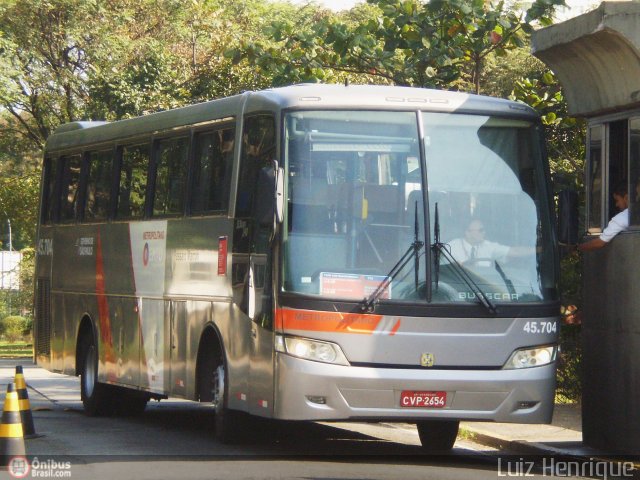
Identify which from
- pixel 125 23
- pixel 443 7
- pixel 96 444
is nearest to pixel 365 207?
pixel 96 444

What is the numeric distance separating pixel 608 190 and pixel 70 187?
Answer: 8.38 m

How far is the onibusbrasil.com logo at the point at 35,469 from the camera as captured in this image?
1115cm

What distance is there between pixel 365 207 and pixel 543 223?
172 centimetres

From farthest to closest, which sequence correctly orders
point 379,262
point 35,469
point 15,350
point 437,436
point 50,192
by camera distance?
point 15,350 → point 50,192 → point 437,436 → point 379,262 → point 35,469

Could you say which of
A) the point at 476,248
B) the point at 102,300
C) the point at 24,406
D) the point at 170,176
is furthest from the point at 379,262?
the point at 102,300

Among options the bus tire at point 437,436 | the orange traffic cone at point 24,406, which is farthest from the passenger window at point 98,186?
the bus tire at point 437,436

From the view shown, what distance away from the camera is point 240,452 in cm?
1294

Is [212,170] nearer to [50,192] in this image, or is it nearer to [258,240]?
[258,240]

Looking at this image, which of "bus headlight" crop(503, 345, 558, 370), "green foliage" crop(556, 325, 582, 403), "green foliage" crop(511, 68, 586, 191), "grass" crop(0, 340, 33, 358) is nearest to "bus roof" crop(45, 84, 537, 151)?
"bus headlight" crop(503, 345, 558, 370)

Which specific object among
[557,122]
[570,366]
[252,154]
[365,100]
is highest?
[557,122]

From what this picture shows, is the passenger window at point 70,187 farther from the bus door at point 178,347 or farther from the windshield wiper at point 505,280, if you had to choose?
the windshield wiper at point 505,280

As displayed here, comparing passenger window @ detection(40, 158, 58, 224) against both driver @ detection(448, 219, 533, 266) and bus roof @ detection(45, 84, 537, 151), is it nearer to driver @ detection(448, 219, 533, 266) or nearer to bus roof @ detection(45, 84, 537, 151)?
bus roof @ detection(45, 84, 537, 151)

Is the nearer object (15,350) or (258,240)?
(258,240)

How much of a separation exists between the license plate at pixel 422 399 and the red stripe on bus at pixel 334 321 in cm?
63
